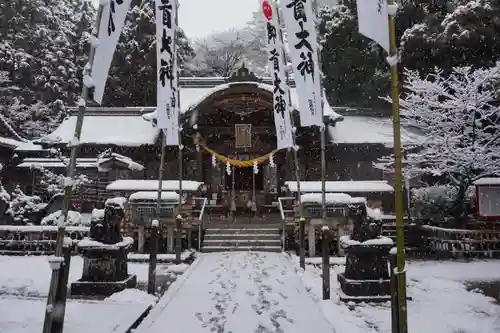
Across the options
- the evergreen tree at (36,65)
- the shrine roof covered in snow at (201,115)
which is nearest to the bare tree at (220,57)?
the evergreen tree at (36,65)

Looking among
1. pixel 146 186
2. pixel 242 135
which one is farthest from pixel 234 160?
pixel 146 186

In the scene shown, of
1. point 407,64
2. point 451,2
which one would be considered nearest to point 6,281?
point 407,64

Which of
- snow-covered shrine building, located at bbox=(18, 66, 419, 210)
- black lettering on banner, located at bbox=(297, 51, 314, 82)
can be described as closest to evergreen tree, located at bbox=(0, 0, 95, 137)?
snow-covered shrine building, located at bbox=(18, 66, 419, 210)

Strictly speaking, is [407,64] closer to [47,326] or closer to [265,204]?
[265,204]

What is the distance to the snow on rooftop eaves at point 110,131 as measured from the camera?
67.6ft

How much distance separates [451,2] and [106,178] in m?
21.7

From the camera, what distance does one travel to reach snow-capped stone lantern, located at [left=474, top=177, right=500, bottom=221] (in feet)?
46.3

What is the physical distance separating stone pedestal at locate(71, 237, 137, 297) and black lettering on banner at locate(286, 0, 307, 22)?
6.27 meters

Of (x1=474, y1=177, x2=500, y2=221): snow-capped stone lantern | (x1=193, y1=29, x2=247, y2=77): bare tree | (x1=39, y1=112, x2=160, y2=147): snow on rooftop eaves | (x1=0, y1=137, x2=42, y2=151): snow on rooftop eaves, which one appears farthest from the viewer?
(x1=193, y1=29, x2=247, y2=77): bare tree

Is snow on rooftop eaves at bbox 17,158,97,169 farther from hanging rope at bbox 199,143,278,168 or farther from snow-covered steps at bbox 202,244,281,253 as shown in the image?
snow-covered steps at bbox 202,244,281,253

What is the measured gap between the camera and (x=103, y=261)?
813 cm

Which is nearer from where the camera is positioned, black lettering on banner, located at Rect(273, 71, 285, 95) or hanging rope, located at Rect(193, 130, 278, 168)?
black lettering on banner, located at Rect(273, 71, 285, 95)

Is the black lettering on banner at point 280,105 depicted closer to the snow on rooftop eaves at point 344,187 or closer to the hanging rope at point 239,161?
the snow on rooftop eaves at point 344,187

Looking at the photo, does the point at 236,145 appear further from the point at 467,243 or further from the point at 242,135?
the point at 467,243
